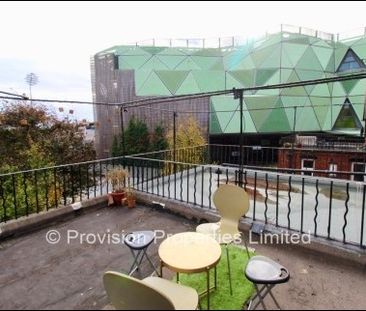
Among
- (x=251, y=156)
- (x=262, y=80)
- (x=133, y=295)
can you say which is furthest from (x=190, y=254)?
(x=262, y=80)

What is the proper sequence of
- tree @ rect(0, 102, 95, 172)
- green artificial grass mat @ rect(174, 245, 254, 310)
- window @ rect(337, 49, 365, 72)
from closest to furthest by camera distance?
green artificial grass mat @ rect(174, 245, 254, 310) < tree @ rect(0, 102, 95, 172) < window @ rect(337, 49, 365, 72)

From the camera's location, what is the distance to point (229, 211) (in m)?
3.17

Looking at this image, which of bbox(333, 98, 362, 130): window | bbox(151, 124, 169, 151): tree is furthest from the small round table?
bbox(333, 98, 362, 130): window

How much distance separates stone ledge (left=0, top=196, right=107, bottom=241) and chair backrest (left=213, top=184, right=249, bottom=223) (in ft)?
8.30

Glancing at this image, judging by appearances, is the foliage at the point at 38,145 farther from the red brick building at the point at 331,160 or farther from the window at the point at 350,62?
the window at the point at 350,62

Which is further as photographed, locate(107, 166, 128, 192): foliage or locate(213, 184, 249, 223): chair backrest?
locate(107, 166, 128, 192): foliage

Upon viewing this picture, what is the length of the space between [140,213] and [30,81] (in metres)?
12.2

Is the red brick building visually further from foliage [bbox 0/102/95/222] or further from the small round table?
the small round table

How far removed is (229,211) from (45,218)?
2807 millimetres

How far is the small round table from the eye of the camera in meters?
2.16

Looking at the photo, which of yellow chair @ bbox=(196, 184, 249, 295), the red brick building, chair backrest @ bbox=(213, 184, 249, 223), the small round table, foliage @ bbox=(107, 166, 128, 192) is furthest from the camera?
the red brick building

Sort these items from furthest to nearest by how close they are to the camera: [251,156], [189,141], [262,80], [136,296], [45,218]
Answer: [262,80] < [251,156] < [189,141] < [45,218] < [136,296]

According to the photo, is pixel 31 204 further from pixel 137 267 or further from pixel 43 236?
pixel 137 267

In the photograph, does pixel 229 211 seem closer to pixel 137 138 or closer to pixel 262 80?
pixel 262 80
